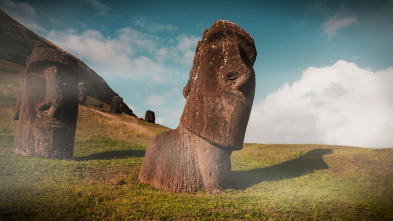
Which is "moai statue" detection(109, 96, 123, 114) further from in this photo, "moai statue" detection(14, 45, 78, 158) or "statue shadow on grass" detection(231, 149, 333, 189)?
"statue shadow on grass" detection(231, 149, 333, 189)

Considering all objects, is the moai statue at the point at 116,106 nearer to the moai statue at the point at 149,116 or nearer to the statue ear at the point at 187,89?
the moai statue at the point at 149,116

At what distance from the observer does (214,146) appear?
757 cm

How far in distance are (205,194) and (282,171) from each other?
5.34 meters

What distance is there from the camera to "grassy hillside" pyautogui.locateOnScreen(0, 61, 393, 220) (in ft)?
17.8

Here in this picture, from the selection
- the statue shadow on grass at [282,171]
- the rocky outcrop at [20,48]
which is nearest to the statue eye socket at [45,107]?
the statue shadow on grass at [282,171]

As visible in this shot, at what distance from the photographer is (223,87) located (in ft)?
24.8

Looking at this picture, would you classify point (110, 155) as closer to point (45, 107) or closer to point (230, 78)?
point (45, 107)

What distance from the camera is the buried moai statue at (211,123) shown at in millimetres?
7465

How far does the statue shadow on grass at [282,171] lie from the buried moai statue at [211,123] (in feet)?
4.33

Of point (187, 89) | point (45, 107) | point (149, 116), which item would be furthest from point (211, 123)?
point (149, 116)

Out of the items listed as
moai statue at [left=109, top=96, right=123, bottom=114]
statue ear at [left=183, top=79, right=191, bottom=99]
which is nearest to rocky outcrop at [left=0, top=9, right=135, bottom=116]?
moai statue at [left=109, top=96, right=123, bottom=114]

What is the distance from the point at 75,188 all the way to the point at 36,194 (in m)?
0.98

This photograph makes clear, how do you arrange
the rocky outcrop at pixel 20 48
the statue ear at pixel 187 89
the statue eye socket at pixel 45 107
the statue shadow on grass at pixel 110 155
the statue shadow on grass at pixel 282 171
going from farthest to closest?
the rocky outcrop at pixel 20 48
the statue shadow on grass at pixel 110 155
the statue eye socket at pixel 45 107
the statue shadow on grass at pixel 282 171
the statue ear at pixel 187 89

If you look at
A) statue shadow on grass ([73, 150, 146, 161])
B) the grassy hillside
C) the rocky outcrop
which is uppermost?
the rocky outcrop
